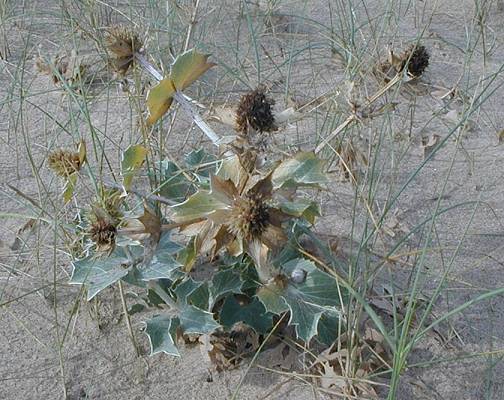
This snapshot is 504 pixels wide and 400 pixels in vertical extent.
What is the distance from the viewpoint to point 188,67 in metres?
1.28

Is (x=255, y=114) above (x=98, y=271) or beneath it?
above

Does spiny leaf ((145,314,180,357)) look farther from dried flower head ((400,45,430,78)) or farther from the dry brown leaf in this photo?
the dry brown leaf

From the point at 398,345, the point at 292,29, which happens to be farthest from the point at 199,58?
the point at 292,29

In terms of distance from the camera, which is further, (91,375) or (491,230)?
(491,230)

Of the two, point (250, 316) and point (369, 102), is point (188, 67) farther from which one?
point (250, 316)

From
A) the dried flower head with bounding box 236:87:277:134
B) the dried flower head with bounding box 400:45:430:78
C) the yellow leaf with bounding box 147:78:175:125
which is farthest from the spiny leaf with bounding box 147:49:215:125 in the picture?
the dried flower head with bounding box 400:45:430:78

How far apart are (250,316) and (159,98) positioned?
398 mm

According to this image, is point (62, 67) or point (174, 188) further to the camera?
point (62, 67)

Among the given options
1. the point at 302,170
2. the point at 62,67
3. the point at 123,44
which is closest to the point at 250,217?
the point at 302,170

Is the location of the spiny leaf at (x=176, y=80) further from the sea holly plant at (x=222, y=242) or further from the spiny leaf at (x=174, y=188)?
the spiny leaf at (x=174, y=188)

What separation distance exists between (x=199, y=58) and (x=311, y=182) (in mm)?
291

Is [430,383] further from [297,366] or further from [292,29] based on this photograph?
[292,29]

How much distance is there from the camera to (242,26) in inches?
97.0

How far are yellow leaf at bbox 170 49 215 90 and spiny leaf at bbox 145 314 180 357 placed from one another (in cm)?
39
